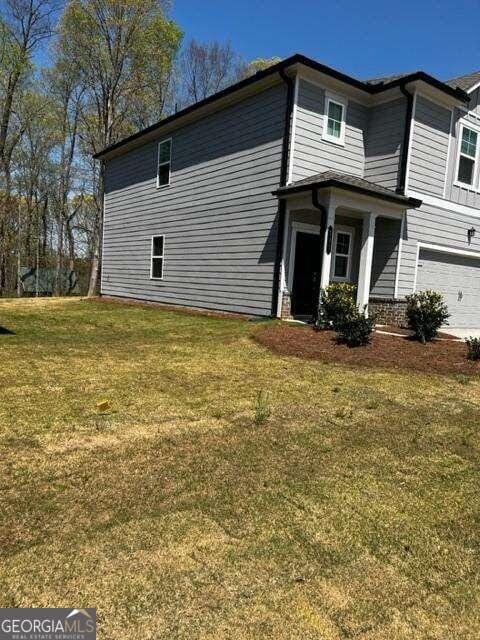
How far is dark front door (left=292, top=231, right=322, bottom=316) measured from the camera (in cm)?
1132

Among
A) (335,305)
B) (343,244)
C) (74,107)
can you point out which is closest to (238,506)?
(335,305)

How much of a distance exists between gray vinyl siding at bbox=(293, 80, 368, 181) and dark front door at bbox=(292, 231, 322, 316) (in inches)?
59.9

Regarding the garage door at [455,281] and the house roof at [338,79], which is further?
the garage door at [455,281]

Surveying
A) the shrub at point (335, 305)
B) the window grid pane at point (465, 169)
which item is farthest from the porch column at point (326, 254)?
the window grid pane at point (465, 169)

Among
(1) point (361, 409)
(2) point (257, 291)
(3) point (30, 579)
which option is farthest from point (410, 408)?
(2) point (257, 291)

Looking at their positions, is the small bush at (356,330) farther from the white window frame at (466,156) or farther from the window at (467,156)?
the window at (467,156)

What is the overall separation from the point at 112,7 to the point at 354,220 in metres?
16.7

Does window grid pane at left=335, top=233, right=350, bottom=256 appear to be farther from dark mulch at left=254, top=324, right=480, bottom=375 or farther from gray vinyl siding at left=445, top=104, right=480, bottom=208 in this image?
dark mulch at left=254, top=324, right=480, bottom=375

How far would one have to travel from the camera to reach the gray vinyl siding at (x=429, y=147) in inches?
A: 453

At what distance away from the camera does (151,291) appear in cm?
1620

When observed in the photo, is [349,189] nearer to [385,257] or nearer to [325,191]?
[325,191]

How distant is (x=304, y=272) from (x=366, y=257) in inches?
61.1

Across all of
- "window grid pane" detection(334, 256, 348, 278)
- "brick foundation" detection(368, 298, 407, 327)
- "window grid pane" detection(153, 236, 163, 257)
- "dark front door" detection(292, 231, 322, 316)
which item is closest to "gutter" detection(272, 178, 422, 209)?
"dark front door" detection(292, 231, 322, 316)

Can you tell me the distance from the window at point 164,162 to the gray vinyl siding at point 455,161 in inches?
328
